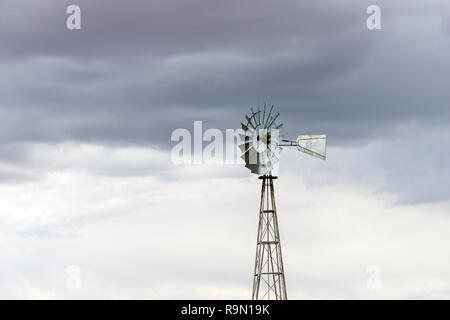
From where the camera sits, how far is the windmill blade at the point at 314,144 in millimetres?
102188

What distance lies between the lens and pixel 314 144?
103 meters

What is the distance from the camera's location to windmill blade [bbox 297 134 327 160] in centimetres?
10219

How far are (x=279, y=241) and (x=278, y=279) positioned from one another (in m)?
3.49
